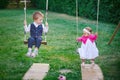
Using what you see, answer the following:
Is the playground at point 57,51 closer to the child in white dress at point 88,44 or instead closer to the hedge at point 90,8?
the hedge at point 90,8

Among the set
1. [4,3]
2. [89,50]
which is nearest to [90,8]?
[4,3]

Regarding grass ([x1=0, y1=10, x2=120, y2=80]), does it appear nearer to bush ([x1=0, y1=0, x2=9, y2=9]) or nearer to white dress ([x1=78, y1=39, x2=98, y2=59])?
white dress ([x1=78, y1=39, x2=98, y2=59])

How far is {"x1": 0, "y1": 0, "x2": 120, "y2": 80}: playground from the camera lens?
5.90 m

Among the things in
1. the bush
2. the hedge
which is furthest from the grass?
the bush

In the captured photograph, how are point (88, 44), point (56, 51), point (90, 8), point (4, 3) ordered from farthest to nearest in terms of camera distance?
1. point (4, 3)
2. point (90, 8)
3. point (56, 51)
4. point (88, 44)

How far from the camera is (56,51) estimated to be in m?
7.39

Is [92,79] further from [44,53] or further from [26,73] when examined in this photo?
[44,53]

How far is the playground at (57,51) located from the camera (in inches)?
232

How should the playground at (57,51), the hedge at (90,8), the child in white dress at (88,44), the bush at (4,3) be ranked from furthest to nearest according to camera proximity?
1. the bush at (4,3)
2. the hedge at (90,8)
3. the playground at (57,51)
4. the child in white dress at (88,44)

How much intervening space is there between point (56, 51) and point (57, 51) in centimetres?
3

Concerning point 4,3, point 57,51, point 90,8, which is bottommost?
point 57,51

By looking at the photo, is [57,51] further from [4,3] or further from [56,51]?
[4,3]

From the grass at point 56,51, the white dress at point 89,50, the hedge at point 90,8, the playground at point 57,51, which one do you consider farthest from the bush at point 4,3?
the white dress at point 89,50

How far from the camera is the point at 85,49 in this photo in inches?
215
